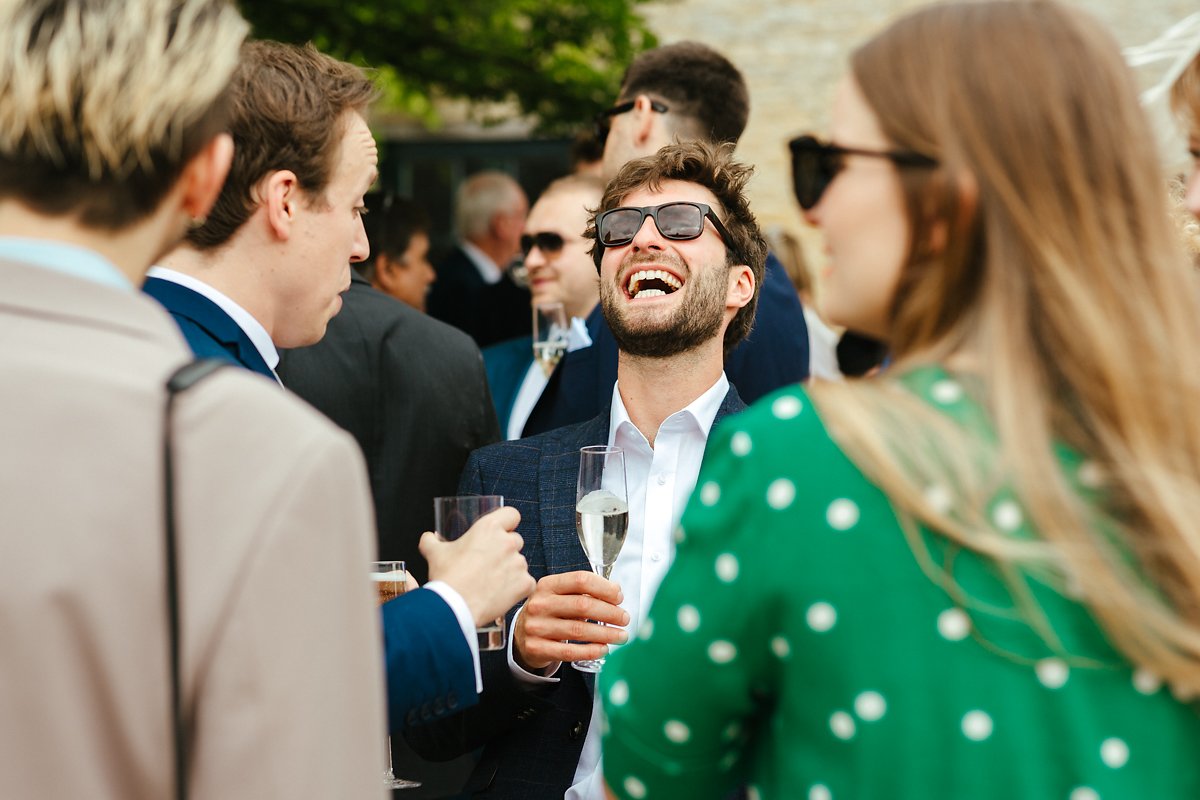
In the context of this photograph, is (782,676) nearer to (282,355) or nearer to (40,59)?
(40,59)

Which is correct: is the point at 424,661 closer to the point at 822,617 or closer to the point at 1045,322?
the point at 822,617

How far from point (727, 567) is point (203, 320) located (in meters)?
1.48

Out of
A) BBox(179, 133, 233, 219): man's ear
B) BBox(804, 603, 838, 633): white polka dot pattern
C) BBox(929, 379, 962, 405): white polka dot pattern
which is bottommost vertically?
BBox(804, 603, 838, 633): white polka dot pattern

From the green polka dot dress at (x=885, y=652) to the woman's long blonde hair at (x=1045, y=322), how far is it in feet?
0.10

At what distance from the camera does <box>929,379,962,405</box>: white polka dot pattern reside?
1.53 m

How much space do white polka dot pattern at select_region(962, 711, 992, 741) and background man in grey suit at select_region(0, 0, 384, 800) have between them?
69cm

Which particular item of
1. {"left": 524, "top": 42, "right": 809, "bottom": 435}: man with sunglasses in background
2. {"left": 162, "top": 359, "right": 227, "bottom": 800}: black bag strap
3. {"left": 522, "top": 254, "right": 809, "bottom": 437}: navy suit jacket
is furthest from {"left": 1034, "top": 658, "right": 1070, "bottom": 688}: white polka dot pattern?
{"left": 522, "top": 254, "right": 809, "bottom": 437}: navy suit jacket

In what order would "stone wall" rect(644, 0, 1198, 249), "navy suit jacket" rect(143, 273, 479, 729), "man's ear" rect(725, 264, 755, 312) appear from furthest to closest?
"stone wall" rect(644, 0, 1198, 249)
"man's ear" rect(725, 264, 755, 312)
"navy suit jacket" rect(143, 273, 479, 729)

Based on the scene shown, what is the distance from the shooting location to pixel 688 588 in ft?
5.23

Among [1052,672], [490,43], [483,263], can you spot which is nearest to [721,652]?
[1052,672]

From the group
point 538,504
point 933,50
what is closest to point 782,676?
point 933,50

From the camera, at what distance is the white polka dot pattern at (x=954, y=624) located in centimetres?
149

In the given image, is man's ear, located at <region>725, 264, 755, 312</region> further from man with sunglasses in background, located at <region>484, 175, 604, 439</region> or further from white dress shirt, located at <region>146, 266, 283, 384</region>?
man with sunglasses in background, located at <region>484, 175, 604, 439</region>

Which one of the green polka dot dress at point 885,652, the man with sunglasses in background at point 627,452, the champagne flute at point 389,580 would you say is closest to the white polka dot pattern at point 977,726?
the green polka dot dress at point 885,652
